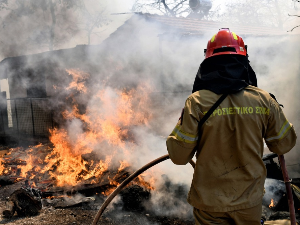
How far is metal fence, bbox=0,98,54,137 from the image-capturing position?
11.5m

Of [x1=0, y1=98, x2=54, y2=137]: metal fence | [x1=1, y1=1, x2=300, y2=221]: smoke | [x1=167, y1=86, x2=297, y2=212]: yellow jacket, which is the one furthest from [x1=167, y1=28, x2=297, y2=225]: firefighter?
[x1=0, y1=98, x2=54, y2=137]: metal fence

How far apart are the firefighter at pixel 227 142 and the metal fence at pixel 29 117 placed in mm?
10455

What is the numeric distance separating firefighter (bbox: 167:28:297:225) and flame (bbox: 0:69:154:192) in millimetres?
3069

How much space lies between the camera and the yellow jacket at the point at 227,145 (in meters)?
1.91

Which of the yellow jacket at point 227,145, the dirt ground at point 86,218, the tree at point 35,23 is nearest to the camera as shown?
the yellow jacket at point 227,145

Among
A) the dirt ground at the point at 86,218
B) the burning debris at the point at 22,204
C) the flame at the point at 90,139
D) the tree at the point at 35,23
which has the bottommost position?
the dirt ground at the point at 86,218

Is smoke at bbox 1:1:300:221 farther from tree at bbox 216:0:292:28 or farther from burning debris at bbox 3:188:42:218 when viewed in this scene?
tree at bbox 216:0:292:28

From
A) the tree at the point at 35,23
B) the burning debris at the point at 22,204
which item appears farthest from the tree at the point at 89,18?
the burning debris at the point at 22,204

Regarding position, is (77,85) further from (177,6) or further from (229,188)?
(177,6)

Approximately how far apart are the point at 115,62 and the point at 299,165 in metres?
6.93

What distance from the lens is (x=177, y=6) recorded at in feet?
70.1

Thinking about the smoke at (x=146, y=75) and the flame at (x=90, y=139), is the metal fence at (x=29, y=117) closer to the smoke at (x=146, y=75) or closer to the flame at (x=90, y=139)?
the smoke at (x=146, y=75)

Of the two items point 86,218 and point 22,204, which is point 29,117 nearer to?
point 22,204

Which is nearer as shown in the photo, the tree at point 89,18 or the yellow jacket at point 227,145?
the yellow jacket at point 227,145
